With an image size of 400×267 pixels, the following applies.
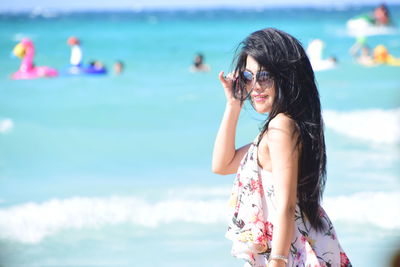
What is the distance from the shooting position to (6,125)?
10.5m

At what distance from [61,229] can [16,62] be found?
13.8 m

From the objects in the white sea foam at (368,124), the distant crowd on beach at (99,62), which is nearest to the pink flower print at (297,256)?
the white sea foam at (368,124)

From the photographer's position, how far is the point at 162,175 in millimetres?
7398

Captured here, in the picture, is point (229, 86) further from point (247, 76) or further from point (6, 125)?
point (6, 125)

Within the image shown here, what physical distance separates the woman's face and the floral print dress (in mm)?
140

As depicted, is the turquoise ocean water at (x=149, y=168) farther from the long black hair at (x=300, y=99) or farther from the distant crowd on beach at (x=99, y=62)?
the long black hair at (x=300, y=99)

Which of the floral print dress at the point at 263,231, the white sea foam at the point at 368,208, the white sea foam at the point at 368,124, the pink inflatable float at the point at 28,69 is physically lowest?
the floral print dress at the point at 263,231

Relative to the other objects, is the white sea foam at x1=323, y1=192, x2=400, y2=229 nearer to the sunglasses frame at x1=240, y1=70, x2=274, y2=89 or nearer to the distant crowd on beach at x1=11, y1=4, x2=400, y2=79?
the sunglasses frame at x1=240, y1=70, x2=274, y2=89

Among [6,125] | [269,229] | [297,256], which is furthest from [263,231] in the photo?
[6,125]

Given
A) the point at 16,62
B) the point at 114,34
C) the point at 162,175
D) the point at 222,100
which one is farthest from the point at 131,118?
the point at 114,34

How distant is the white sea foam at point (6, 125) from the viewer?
10.1 m

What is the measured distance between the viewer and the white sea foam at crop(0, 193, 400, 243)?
5.63 metres

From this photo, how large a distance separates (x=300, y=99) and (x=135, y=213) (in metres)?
3.79

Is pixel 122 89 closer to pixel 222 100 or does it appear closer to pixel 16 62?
pixel 222 100
